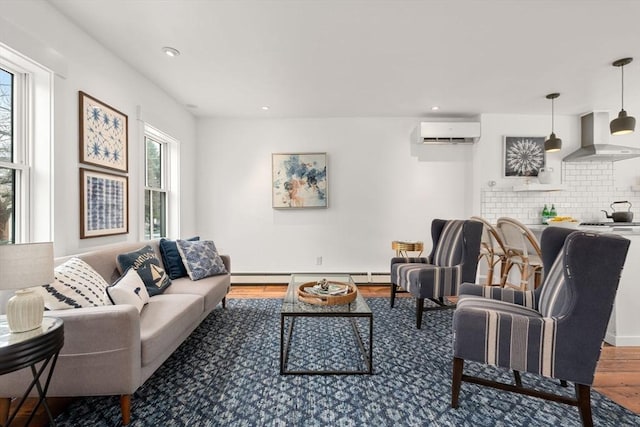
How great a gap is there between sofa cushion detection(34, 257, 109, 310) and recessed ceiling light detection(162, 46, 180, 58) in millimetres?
1831

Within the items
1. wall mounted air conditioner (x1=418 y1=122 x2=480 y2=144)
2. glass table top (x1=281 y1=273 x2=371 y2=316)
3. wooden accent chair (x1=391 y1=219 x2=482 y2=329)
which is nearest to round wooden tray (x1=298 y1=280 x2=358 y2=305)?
glass table top (x1=281 y1=273 x2=371 y2=316)

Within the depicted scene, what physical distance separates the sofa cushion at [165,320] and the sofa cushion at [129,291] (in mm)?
83

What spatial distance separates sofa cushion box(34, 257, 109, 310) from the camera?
4.82ft

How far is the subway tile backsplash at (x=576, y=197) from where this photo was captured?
408 centimetres

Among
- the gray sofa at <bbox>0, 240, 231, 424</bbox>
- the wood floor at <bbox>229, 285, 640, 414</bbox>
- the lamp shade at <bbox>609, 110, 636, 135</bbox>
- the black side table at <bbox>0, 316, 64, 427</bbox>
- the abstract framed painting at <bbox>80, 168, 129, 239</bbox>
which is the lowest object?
the wood floor at <bbox>229, 285, 640, 414</bbox>

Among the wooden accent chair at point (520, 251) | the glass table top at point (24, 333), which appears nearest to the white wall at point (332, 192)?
the wooden accent chair at point (520, 251)

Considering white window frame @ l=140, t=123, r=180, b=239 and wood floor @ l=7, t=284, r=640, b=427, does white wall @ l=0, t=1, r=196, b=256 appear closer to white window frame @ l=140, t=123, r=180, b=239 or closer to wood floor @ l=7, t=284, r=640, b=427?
white window frame @ l=140, t=123, r=180, b=239

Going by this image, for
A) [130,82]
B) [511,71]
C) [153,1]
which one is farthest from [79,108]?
[511,71]

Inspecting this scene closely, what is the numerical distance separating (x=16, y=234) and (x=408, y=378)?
273 centimetres

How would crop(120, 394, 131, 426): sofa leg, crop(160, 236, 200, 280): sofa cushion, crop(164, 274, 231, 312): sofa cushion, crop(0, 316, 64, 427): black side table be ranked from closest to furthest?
crop(0, 316, 64, 427): black side table < crop(120, 394, 131, 426): sofa leg < crop(164, 274, 231, 312): sofa cushion < crop(160, 236, 200, 280): sofa cushion

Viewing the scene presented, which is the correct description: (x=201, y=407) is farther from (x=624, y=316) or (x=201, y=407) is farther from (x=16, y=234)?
(x=624, y=316)

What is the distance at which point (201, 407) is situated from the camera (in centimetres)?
155

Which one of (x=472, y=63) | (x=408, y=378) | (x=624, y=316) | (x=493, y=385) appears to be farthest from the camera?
(x=472, y=63)

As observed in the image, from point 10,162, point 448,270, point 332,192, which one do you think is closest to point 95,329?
point 10,162
